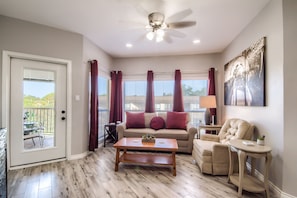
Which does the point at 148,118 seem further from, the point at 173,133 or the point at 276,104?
the point at 276,104

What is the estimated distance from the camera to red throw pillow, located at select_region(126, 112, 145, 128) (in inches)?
174

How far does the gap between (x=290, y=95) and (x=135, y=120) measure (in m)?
3.35

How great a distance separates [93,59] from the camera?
4.05 metres

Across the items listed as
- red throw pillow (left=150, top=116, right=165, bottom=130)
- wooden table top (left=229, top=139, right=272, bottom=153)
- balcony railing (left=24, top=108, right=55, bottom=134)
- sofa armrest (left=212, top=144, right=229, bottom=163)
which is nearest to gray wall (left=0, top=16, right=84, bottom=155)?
balcony railing (left=24, top=108, right=55, bottom=134)

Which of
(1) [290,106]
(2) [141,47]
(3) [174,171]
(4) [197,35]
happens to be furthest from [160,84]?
(1) [290,106]

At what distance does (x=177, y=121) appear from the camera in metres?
4.30

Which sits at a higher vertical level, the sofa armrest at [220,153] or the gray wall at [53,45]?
the gray wall at [53,45]

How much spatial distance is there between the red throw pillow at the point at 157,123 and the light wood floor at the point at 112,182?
1.28 metres

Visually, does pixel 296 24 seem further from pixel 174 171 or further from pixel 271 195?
pixel 174 171

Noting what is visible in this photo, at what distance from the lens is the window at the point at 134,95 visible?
208 inches

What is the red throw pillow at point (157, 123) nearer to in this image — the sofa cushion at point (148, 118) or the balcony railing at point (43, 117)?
the sofa cushion at point (148, 118)

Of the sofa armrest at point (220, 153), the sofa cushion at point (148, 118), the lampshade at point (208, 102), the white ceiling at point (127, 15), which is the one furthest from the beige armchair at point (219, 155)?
the sofa cushion at point (148, 118)

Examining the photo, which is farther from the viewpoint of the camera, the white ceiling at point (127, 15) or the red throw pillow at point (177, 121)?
the red throw pillow at point (177, 121)

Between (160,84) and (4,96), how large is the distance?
3829 millimetres
